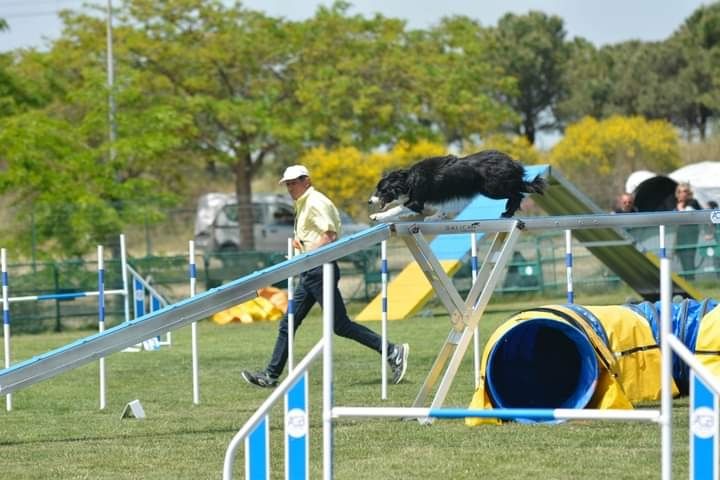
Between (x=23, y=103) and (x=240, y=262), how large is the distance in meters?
7.14

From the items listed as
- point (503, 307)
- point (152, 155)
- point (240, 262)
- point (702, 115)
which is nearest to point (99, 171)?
point (152, 155)

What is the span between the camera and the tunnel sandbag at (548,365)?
268 inches

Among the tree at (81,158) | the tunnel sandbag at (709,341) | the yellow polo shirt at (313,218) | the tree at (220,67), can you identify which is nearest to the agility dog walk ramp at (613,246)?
the yellow polo shirt at (313,218)

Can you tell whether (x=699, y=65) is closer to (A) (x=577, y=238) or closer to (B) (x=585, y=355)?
(A) (x=577, y=238)

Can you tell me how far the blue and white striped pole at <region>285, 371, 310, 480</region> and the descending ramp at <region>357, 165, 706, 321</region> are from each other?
6.55 metres

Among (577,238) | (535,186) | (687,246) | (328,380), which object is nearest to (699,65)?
(687,246)

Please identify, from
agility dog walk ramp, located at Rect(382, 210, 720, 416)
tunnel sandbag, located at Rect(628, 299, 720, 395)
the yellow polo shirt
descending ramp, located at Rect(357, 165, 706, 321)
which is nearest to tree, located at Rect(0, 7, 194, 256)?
descending ramp, located at Rect(357, 165, 706, 321)

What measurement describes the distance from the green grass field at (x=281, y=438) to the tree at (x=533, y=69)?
132ft

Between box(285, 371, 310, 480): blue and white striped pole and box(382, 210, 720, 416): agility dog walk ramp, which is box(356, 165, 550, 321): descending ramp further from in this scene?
box(285, 371, 310, 480): blue and white striped pole

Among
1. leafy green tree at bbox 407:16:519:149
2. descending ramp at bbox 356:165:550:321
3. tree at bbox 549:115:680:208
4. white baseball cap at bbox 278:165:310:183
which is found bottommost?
descending ramp at bbox 356:165:550:321

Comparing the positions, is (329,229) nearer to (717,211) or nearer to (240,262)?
(717,211)

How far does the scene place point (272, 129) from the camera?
2620 centimetres

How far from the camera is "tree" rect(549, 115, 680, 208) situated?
3578 cm

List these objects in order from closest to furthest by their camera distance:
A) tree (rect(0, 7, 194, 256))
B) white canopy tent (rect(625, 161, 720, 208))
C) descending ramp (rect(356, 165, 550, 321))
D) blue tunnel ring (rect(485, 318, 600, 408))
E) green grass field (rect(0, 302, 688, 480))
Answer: green grass field (rect(0, 302, 688, 480))
blue tunnel ring (rect(485, 318, 600, 408))
descending ramp (rect(356, 165, 550, 321))
tree (rect(0, 7, 194, 256))
white canopy tent (rect(625, 161, 720, 208))
